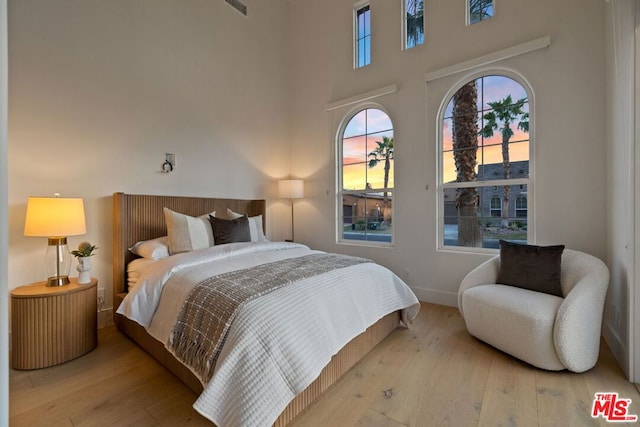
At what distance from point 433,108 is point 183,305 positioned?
3.13 metres

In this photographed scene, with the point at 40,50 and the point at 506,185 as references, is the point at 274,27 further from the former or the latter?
the point at 506,185

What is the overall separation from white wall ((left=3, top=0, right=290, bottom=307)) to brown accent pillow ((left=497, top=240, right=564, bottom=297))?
10.2ft

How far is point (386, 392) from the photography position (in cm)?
166

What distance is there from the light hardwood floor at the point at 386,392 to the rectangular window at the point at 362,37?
139 inches

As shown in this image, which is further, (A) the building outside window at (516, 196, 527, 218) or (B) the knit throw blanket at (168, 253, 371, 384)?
(A) the building outside window at (516, 196, 527, 218)

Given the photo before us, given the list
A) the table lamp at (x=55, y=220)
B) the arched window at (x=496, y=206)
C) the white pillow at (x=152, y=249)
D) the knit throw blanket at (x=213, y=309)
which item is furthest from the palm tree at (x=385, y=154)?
the table lamp at (x=55, y=220)

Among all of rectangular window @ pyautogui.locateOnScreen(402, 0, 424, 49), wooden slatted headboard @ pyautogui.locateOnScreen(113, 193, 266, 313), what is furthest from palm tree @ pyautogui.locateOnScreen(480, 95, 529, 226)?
wooden slatted headboard @ pyautogui.locateOnScreen(113, 193, 266, 313)

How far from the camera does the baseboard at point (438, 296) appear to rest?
10.0 feet

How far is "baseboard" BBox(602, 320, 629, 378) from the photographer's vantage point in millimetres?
1797

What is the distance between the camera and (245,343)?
4.20 ft


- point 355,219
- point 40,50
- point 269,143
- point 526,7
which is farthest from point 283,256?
point 526,7

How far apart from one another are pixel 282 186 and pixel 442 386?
123 inches

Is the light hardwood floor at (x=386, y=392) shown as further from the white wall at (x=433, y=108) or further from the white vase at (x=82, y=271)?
the white wall at (x=433, y=108)

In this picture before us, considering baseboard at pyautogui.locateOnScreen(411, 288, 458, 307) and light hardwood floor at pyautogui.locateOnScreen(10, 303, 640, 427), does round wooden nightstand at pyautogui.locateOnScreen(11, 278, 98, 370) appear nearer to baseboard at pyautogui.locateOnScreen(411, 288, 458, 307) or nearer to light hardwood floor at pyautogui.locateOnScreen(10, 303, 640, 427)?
light hardwood floor at pyautogui.locateOnScreen(10, 303, 640, 427)
